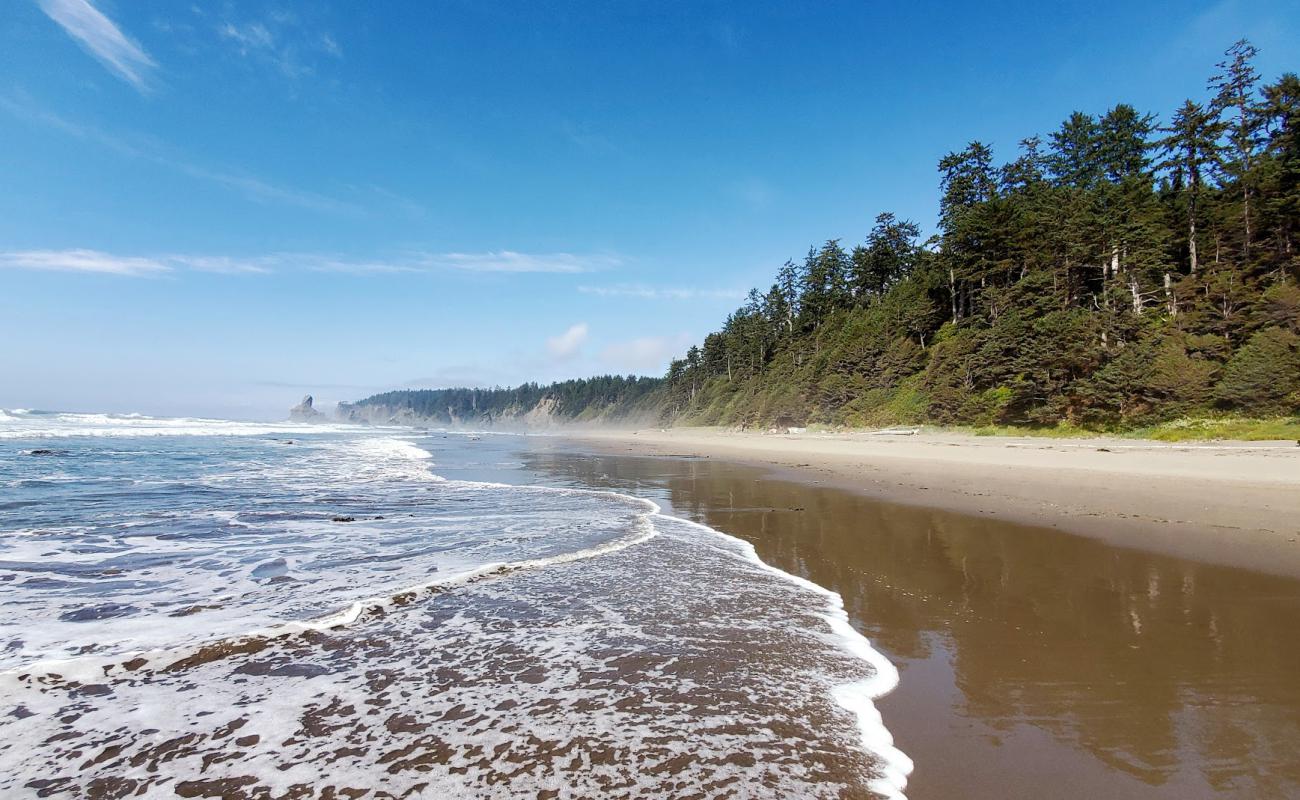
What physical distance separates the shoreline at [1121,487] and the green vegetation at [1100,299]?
3939 mm

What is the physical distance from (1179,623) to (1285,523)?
603cm

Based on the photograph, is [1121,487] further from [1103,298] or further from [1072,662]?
[1103,298]

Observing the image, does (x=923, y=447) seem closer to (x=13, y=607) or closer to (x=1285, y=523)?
(x=1285, y=523)

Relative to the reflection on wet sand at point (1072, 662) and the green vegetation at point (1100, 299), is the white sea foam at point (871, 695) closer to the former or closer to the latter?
the reflection on wet sand at point (1072, 662)

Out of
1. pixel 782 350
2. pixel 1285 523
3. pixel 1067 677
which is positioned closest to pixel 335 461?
pixel 1067 677

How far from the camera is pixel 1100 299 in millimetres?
26828

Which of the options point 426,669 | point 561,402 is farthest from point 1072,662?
point 561,402

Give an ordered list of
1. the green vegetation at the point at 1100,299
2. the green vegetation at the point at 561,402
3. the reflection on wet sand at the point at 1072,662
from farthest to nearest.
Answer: the green vegetation at the point at 561,402 < the green vegetation at the point at 1100,299 < the reflection on wet sand at the point at 1072,662

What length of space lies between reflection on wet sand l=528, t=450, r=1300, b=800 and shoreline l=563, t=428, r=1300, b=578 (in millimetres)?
1315

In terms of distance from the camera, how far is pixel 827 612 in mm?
5367

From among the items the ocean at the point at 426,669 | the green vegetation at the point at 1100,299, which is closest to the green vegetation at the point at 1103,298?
the green vegetation at the point at 1100,299

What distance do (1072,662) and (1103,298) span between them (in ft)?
95.0

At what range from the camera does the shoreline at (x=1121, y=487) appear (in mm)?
7760

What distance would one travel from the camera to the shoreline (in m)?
7.76
